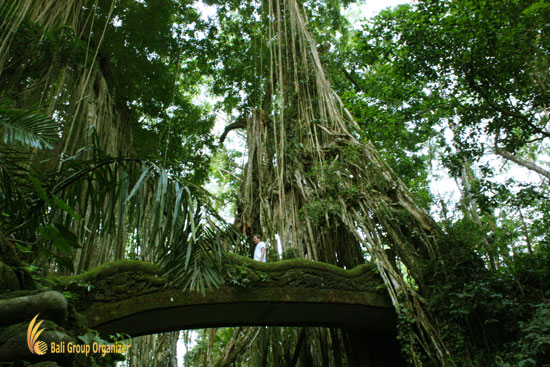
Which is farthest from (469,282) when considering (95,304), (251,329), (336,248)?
(95,304)

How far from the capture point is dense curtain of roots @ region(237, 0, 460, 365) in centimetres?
414

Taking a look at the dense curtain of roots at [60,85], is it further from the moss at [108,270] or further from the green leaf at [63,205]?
the green leaf at [63,205]

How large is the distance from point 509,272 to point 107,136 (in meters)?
5.05

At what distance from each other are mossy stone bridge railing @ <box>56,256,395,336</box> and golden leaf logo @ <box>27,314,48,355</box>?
1.89m

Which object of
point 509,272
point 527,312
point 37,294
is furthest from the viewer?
point 509,272

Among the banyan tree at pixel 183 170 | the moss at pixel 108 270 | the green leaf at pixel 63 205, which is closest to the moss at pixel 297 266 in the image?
the banyan tree at pixel 183 170

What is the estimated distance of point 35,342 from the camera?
1.26 metres

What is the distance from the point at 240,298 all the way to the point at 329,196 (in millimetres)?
1856

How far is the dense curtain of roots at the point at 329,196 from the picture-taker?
4.14 m

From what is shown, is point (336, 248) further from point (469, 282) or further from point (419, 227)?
point (469, 282)

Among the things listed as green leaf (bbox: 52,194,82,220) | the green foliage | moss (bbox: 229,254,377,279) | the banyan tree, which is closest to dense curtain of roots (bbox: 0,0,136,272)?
the banyan tree

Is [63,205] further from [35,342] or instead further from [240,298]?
[240,298]

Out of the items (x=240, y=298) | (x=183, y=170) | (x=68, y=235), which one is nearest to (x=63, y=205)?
(x=68, y=235)

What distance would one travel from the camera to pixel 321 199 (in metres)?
4.85
